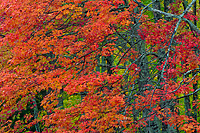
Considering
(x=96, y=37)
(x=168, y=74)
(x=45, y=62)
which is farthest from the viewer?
(x=45, y=62)

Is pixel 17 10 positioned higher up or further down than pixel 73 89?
higher up

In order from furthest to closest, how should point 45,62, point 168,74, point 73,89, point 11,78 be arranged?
point 45,62
point 11,78
point 73,89
point 168,74

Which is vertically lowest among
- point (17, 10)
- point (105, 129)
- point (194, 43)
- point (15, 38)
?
point (105, 129)

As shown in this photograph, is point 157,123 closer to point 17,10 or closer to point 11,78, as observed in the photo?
point 11,78

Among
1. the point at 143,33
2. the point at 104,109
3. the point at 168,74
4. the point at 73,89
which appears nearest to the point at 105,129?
the point at 104,109

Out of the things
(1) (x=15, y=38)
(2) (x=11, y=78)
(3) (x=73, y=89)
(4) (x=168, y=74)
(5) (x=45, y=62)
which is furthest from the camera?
(5) (x=45, y=62)

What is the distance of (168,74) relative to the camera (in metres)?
6.27

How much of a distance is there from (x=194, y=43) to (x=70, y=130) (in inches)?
214

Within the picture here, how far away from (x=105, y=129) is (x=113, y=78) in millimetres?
1727

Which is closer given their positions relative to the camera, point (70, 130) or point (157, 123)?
point (70, 130)

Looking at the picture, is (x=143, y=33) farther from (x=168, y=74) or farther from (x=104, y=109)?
(x=104, y=109)

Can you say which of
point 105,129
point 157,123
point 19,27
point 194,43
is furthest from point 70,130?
point 194,43

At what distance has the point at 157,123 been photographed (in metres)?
8.75

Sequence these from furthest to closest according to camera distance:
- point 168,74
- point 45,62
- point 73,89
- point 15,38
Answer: point 45,62
point 15,38
point 73,89
point 168,74
